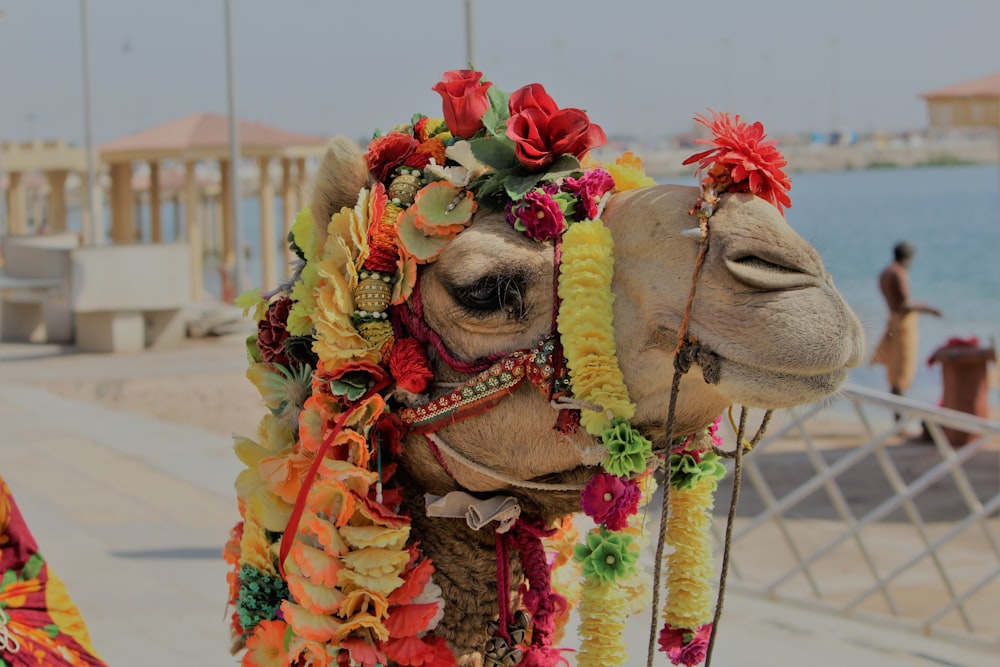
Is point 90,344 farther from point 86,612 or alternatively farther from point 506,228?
point 506,228

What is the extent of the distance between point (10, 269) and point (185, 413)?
34.6 feet

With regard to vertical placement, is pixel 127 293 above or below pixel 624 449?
below

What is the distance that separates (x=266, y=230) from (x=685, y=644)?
2695 cm

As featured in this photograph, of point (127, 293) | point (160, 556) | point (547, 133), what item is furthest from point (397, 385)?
point (127, 293)

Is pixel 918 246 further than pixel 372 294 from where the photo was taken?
Yes

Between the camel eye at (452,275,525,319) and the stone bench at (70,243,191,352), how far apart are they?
18.1 metres

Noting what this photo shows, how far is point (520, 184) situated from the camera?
231 centimetres

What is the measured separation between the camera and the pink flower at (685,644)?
2.41 metres

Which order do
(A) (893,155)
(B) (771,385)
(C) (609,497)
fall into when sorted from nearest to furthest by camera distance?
1. (B) (771,385)
2. (C) (609,497)
3. (A) (893,155)

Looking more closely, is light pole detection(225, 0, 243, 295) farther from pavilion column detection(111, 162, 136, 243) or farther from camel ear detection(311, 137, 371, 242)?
Answer: camel ear detection(311, 137, 371, 242)

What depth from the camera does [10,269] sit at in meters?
23.9

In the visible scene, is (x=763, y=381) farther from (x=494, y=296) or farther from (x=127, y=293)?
(x=127, y=293)

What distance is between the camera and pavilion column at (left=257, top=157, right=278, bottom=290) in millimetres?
28266

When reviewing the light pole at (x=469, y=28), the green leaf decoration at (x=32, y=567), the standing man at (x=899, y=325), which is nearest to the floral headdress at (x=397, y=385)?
the green leaf decoration at (x=32, y=567)
